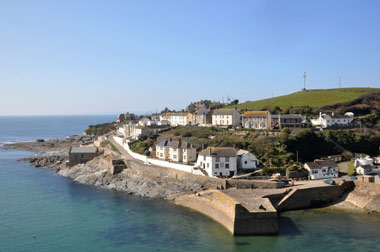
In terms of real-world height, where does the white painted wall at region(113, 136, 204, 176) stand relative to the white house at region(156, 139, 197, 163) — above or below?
below

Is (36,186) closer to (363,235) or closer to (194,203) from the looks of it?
(194,203)

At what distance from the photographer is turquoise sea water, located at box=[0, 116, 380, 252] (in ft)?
77.4

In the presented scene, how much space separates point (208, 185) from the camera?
35.5 metres

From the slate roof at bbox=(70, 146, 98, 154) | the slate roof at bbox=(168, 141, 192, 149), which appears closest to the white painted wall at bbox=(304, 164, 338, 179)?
the slate roof at bbox=(168, 141, 192, 149)

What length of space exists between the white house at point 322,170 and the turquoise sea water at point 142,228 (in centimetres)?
740

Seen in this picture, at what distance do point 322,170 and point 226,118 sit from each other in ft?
91.4

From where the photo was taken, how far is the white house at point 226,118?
62487 mm

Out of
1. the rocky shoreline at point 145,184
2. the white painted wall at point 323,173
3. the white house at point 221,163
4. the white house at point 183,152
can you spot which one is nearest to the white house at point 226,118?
the white house at point 183,152

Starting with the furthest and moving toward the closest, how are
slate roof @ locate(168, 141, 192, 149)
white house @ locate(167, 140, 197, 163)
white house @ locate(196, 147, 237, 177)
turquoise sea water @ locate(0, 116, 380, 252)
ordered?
slate roof @ locate(168, 141, 192, 149)
white house @ locate(167, 140, 197, 163)
white house @ locate(196, 147, 237, 177)
turquoise sea water @ locate(0, 116, 380, 252)

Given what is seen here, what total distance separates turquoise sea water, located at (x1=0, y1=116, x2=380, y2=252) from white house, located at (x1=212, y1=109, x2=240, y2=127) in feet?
102

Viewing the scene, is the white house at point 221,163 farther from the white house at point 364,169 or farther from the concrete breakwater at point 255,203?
the white house at point 364,169

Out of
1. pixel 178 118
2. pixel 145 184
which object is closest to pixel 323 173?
→ pixel 145 184

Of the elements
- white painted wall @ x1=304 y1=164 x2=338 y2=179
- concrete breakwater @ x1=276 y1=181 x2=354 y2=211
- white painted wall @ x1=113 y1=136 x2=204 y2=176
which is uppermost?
white painted wall @ x1=113 y1=136 x2=204 y2=176

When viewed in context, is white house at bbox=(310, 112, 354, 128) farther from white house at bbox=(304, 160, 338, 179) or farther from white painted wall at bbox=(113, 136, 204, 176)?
white painted wall at bbox=(113, 136, 204, 176)
